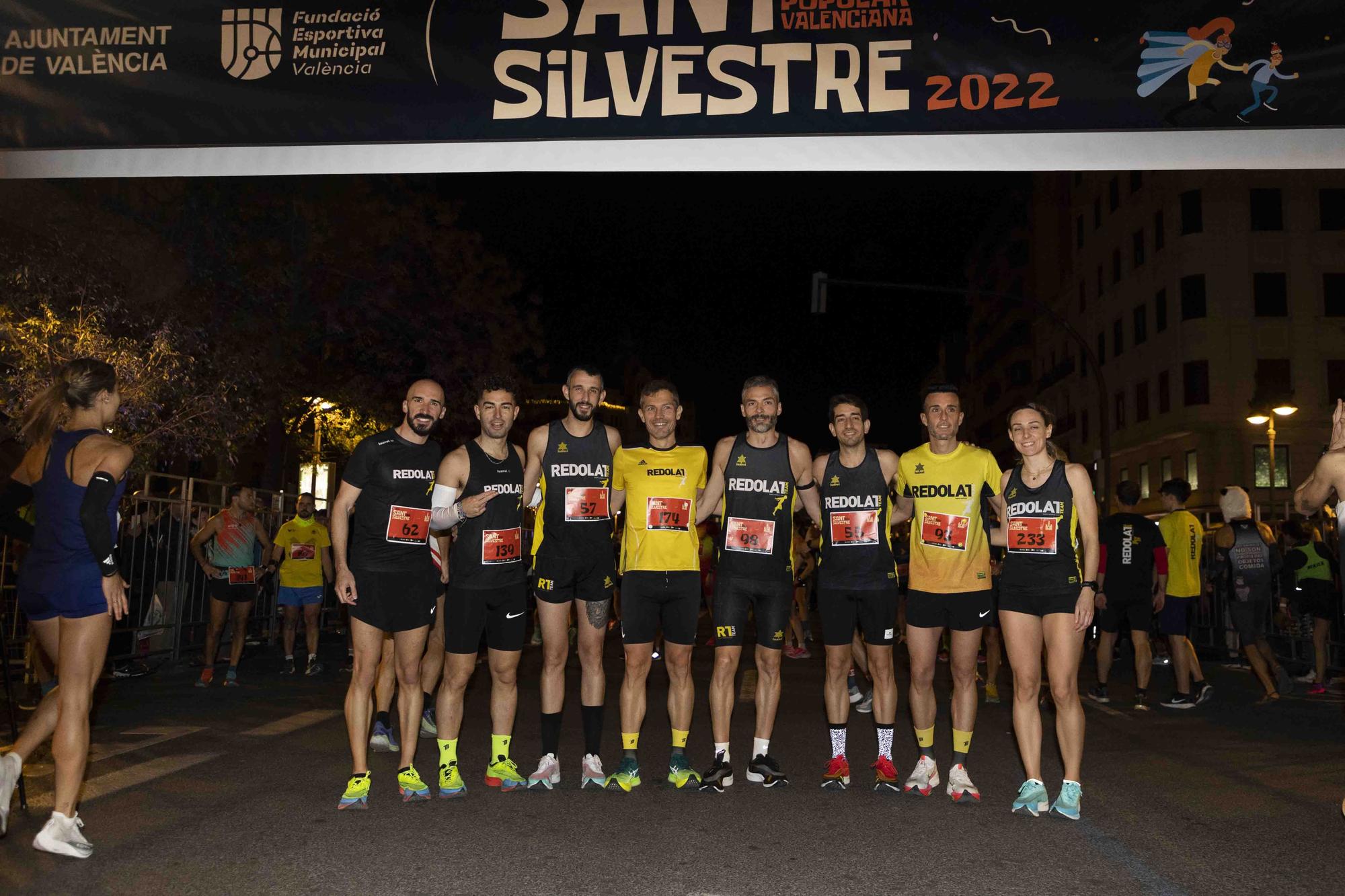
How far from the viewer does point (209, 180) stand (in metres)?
21.7

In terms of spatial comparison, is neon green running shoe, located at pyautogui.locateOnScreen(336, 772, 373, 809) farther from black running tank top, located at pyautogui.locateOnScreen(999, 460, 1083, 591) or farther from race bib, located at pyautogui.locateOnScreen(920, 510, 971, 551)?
black running tank top, located at pyautogui.locateOnScreen(999, 460, 1083, 591)

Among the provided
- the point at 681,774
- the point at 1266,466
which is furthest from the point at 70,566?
the point at 1266,466

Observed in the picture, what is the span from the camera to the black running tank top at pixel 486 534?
22.4 ft

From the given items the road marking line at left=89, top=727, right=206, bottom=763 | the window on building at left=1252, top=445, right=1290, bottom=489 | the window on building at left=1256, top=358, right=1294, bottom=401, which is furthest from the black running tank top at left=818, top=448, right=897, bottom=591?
the window on building at left=1256, top=358, right=1294, bottom=401

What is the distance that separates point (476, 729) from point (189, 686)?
4422 millimetres

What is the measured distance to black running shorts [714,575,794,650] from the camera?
7027mm

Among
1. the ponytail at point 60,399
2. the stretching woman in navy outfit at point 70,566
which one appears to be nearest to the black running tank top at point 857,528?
the stretching woman in navy outfit at point 70,566

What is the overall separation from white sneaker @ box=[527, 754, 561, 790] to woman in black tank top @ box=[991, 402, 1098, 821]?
2.53 metres

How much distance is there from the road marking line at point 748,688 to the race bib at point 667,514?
3.55 meters

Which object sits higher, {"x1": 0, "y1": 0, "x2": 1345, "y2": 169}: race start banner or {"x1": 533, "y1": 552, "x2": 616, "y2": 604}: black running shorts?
{"x1": 0, "y1": 0, "x2": 1345, "y2": 169}: race start banner

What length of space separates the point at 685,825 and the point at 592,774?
42.0 inches

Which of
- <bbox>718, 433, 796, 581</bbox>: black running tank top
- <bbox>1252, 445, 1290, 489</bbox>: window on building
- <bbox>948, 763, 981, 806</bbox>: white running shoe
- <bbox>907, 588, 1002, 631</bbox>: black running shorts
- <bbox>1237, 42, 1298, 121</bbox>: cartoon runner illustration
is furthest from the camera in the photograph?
<bbox>1252, 445, 1290, 489</bbox>: window on building

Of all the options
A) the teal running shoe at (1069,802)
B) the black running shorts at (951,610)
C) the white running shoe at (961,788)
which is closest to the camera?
the teal running shoe at (1069,802)

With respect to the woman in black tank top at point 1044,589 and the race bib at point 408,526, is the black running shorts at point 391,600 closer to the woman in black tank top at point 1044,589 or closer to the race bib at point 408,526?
the race bib at point 408,526
